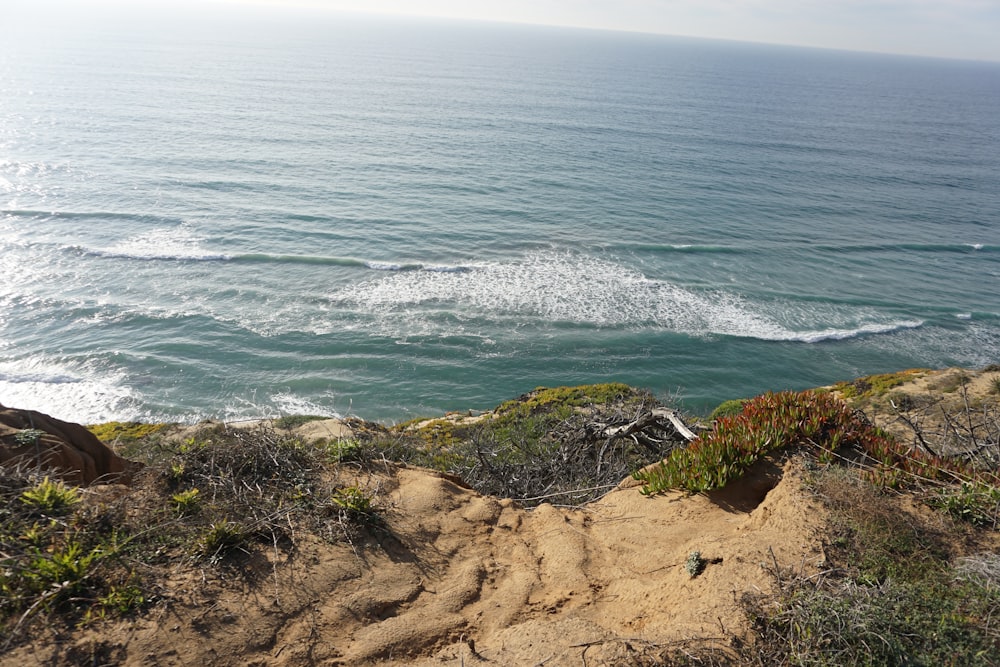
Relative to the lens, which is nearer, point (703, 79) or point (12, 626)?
point (12, 626)

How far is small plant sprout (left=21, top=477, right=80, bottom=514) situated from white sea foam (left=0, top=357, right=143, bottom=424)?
1609cm

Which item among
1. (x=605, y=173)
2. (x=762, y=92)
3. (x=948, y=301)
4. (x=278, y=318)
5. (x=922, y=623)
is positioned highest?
(x=762, y=92)

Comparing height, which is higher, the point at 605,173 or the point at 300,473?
the point at 605,173

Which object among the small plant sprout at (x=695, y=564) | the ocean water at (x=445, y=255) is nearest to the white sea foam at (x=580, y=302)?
the ocean water at (x=445, y=255)

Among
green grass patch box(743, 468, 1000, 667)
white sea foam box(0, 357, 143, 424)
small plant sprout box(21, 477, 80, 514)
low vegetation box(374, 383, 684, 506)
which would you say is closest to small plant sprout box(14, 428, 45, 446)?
small plant sprout box(21, 477, 80, 514)

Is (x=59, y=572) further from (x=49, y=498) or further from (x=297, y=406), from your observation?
(x=297, y=406)

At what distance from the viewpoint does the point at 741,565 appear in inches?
229

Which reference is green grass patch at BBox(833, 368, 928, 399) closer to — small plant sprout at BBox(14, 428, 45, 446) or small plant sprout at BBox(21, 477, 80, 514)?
small plant sprout at BBox(21, 477, 80, 514)

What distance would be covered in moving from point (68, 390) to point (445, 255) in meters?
18.2

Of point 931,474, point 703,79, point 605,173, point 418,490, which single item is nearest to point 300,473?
point 418,490

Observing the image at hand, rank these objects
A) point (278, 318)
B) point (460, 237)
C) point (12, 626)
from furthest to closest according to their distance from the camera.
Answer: point (460, 237) → point (278, 318) → point (12, 626)

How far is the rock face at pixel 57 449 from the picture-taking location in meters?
7.17

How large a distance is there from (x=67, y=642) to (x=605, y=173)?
1835 inches

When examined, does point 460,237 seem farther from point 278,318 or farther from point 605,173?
point 605,173
